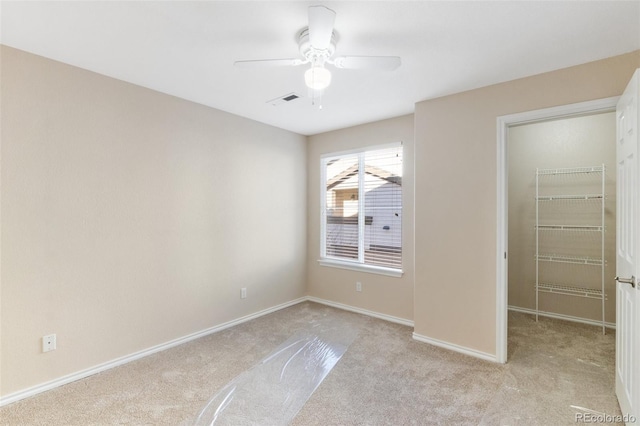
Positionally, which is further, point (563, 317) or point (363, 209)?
point (363, 209)

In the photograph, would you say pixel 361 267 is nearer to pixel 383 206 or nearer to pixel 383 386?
pixel 383 206

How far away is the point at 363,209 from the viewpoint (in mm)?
4043

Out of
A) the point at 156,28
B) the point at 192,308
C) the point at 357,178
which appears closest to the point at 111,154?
the point at 156,28

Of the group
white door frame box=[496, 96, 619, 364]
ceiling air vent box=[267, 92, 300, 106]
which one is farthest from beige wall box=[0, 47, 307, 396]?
white door frame box=[496, 96, 619, 364]

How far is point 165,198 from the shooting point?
291 centimetres

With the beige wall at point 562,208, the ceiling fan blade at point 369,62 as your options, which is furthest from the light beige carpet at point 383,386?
the ceiling fan blade at point 369,62

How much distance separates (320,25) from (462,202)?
6.73 ft

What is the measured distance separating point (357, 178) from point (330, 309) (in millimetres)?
1795

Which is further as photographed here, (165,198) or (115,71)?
(165,198)

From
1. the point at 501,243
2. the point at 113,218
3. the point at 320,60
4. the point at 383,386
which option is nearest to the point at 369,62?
the point at 320,60

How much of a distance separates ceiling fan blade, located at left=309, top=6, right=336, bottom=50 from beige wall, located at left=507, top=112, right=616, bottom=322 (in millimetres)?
3102

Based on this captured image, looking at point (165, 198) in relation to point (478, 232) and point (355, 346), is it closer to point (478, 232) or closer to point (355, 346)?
point (355, 346)

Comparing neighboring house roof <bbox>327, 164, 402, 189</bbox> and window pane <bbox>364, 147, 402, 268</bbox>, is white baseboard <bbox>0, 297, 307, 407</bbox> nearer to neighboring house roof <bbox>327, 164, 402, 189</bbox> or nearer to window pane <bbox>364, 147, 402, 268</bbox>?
window pane <bbox>364, 147, 402, 268</bbox>

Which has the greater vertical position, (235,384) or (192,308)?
(192,308)
